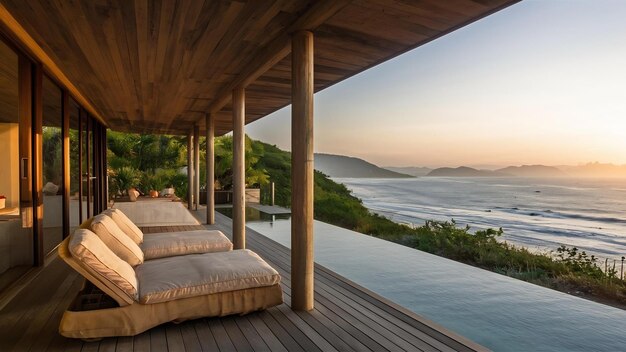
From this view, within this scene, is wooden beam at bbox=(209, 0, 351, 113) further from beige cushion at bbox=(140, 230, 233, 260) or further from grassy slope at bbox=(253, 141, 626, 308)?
grassy slope at bbox=(253, 141, 626, 308)

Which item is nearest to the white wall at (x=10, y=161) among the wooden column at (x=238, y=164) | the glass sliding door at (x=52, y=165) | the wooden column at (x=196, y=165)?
the glass sliding door at (x=52, y=165)

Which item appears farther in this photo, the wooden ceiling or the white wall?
the white wall

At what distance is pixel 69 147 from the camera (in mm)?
5484

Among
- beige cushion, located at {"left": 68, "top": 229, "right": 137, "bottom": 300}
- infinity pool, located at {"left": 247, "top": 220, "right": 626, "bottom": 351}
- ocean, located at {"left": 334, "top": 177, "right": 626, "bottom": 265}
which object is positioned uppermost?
beige cushion, located at {"left": 68, "top": 229, "right": 137, "bottom": 300}

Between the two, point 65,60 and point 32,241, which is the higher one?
point 65,60

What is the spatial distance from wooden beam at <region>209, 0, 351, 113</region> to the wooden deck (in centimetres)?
230

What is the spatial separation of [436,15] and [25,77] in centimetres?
418

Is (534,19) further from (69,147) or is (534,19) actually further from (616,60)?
(69,147)

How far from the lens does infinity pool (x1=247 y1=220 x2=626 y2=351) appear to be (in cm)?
306

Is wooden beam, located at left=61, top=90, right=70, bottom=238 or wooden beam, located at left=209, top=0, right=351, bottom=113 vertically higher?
wooden beam, located at left=209, top=0, right=351, bottom=113

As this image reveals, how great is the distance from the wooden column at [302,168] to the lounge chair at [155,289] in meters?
0.23

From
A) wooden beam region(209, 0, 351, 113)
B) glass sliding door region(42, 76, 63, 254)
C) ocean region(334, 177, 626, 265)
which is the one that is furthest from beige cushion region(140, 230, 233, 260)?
ocean region(334, 177, 626, 265)

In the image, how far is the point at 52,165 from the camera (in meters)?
4.73

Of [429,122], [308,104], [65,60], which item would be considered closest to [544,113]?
[429,122]
